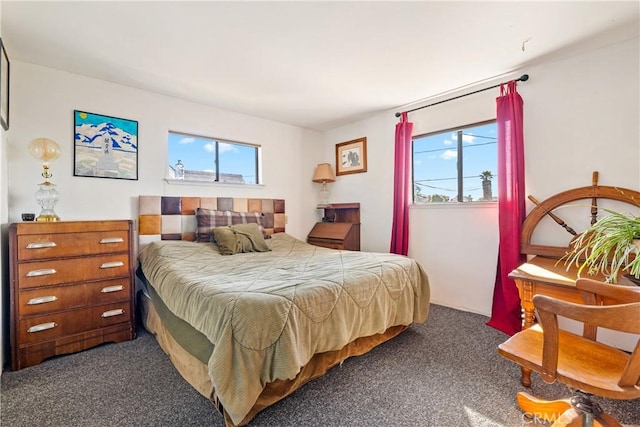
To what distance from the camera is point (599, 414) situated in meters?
1.09

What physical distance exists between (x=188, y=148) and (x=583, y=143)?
3.88 meters

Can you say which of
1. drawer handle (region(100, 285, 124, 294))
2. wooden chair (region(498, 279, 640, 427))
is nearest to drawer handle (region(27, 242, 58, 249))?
drawer handle (region(100, 285, 124, 294))

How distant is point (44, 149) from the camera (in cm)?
221

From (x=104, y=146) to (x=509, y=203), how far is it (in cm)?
387

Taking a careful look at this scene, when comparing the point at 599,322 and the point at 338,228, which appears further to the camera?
the point at 338,228

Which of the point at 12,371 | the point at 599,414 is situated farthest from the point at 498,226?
the point at 12,371

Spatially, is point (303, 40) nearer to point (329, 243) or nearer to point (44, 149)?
point (44, 149)

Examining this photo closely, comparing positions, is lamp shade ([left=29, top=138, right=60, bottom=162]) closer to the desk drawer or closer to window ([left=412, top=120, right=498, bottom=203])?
the desk drawer

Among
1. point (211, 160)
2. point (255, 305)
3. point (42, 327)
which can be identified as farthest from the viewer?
point (211, 160)

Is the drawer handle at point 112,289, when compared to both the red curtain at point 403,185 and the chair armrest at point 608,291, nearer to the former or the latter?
the red curtain at point 403,185

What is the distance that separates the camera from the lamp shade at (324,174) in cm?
416

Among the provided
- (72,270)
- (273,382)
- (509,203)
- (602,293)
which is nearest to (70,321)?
(72,270)

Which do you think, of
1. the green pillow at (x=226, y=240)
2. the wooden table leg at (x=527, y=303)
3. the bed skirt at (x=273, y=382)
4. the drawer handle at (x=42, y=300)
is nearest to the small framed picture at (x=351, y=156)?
the green pillow at (x=226, y=240)

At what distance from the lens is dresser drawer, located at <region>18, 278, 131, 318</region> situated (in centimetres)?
194
